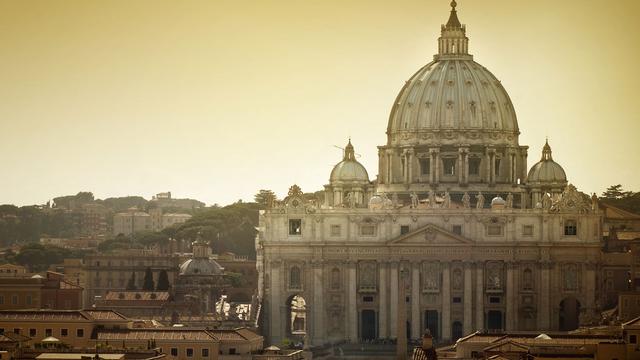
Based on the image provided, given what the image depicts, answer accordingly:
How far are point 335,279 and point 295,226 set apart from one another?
14.1 ft

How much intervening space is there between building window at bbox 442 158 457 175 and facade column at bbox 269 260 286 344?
19.8 meters

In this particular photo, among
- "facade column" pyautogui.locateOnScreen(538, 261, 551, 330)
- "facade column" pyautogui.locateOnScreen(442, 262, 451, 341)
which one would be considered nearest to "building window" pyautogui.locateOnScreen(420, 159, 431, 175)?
"facade column" pyautogui.locateOnScreen(442, 262, 451, 341)

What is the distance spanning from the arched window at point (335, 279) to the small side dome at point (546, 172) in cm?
1925

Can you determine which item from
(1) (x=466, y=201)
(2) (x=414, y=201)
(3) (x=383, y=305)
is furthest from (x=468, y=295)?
(2) (x=414, y=201)

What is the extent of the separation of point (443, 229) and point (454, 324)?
6.01 m

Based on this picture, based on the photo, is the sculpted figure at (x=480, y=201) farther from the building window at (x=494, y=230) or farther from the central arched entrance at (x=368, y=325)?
the central arched entrance at (x=368, y=325)

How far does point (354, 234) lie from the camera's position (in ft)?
595

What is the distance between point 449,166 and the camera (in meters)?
197

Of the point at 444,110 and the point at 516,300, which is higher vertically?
the point at 444,110

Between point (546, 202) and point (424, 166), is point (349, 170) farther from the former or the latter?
point (546, 202)

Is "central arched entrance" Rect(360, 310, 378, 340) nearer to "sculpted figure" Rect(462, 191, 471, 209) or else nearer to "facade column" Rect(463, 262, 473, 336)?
"facade column" Rect(463, 262, 473, 336)

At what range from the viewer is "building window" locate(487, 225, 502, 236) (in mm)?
179750

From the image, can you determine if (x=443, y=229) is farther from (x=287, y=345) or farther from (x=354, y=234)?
(x=287, y=345)

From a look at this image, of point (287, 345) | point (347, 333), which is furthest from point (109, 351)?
point (347, 333)
